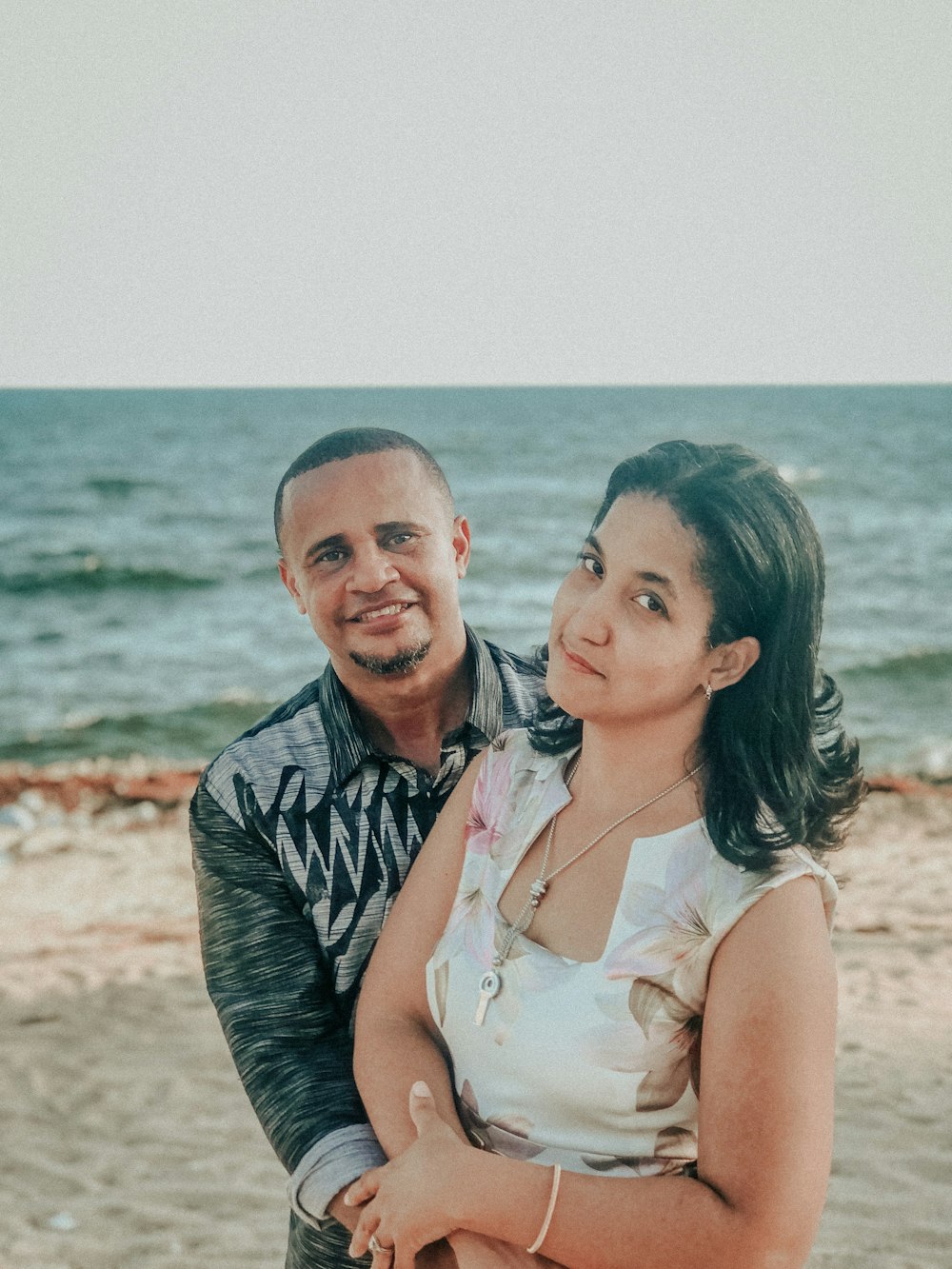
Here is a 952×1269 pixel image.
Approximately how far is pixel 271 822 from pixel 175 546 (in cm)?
2404

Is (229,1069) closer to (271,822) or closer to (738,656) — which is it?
(271,822)

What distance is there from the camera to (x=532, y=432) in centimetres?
5631

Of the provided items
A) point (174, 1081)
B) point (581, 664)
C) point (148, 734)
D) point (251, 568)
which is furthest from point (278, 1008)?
point (251, 568)

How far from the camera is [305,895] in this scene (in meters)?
2.65

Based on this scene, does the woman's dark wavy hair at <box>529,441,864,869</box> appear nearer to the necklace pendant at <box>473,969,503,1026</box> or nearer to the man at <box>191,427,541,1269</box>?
the necklace pendant at <box>473,969,503,1026</box>

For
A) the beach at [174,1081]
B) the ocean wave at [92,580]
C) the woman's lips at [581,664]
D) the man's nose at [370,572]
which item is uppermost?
the ocean wave at [92,580]

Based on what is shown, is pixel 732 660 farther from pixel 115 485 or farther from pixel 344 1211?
pixel 115 485

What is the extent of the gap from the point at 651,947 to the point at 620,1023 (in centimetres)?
12

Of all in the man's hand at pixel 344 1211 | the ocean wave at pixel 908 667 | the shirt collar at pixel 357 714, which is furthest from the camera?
the ocean wave at pixel 908 667

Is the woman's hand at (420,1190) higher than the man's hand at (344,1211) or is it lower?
higher

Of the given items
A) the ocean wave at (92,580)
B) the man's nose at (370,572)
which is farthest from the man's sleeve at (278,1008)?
the ocean wave at (92,580)

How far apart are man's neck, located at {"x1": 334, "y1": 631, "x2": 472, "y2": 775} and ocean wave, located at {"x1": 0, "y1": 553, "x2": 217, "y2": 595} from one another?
1963 cm

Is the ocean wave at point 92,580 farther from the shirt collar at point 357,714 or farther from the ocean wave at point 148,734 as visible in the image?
the shirt collar at point 357,714

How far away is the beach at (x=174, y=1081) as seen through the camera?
480 centimetres
